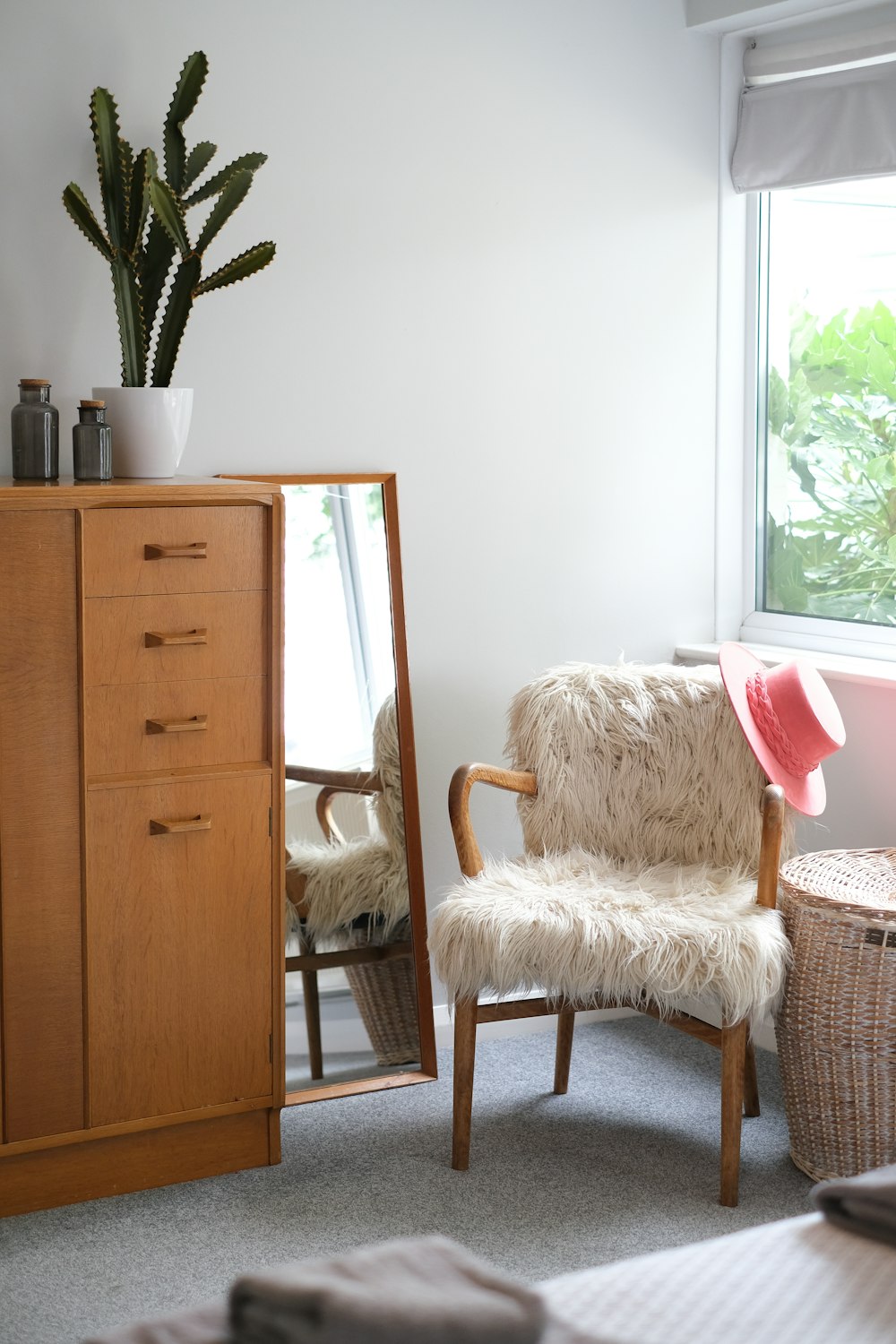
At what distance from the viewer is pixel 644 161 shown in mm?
3221

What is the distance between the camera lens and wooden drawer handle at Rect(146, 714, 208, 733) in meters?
2.38

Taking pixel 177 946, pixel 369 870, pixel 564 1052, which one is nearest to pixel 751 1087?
pixel 564 1052

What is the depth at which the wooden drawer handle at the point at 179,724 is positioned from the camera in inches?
93.7

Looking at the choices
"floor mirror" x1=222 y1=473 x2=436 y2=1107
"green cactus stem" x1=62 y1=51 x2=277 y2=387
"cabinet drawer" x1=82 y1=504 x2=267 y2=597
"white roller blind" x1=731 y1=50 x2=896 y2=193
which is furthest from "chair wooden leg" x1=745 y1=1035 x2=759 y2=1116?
"white roller blind" x1=731 y1=50 x2=896 y2=193

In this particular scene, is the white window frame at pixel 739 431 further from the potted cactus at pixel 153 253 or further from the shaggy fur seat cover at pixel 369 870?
the potted cactus at pixel 153 253

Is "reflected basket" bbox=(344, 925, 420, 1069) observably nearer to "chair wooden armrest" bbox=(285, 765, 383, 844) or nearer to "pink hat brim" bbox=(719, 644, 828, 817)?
"chair wooden armrest" bbox=(285, 765, 383, 844)

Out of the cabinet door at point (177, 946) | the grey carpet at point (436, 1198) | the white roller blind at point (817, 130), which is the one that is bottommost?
the grey carpet at point (436, 1198)

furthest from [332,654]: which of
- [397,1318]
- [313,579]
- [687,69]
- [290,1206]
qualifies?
[397,1318]

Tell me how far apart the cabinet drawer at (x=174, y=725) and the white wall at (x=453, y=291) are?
0.61m

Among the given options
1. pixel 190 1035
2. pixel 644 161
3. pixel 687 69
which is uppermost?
pixel 687 69

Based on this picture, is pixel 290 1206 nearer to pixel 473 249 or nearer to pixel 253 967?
pixel 253 967

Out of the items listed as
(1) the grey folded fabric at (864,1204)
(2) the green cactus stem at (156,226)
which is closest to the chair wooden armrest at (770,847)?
(1) the grey folded fabric at (864,1204)

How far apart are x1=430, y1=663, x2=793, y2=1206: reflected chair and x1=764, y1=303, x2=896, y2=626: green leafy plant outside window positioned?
1.96 feet

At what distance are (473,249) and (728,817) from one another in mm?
1407
